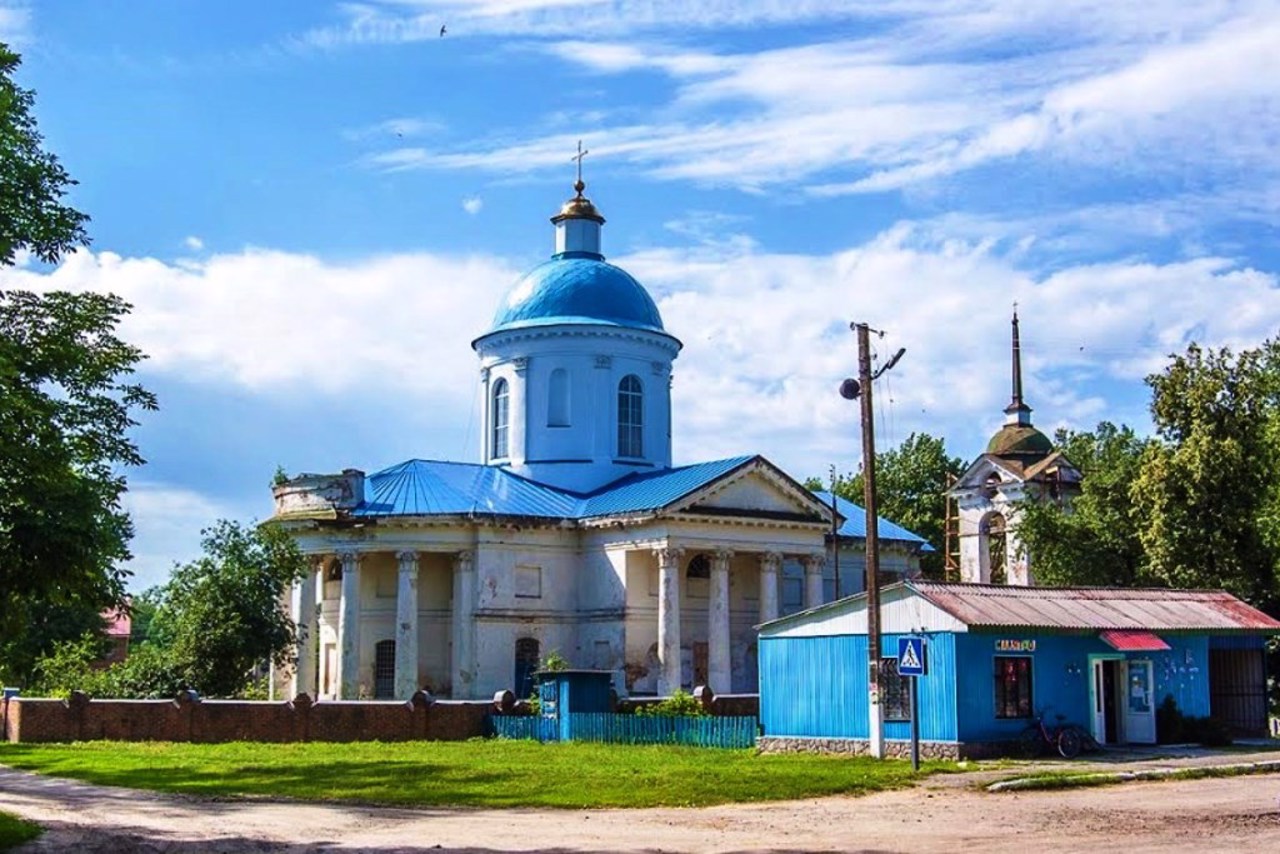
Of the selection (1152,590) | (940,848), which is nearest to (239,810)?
(940,848)

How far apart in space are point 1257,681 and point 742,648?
1619 centimetres

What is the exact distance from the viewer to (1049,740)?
1107 inches

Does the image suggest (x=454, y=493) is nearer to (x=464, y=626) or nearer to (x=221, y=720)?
(x=464, y=626)

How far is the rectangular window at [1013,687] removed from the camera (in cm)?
2841

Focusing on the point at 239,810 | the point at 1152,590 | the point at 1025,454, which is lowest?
the point at 239,810

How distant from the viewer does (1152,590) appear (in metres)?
34.7

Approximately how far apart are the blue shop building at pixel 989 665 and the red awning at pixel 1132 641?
4cm

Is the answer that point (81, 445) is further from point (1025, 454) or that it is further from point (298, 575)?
point (1025, 454)

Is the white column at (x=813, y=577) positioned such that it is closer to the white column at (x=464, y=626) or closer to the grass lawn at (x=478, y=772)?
the white column at (x=464, y=626)

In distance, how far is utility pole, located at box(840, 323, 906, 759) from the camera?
2708 cm

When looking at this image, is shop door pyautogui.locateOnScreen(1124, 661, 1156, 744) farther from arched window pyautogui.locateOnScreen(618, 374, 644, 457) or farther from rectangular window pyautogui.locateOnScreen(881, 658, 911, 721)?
arched window pyautogui.locateOnScreen(618, 374, 644, 457)

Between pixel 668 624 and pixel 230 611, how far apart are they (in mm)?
12007

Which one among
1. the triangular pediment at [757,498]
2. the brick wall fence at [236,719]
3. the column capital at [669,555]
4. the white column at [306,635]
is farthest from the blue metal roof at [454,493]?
the brick wall fence at [236,719]

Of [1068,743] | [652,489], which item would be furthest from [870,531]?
[652,489]
